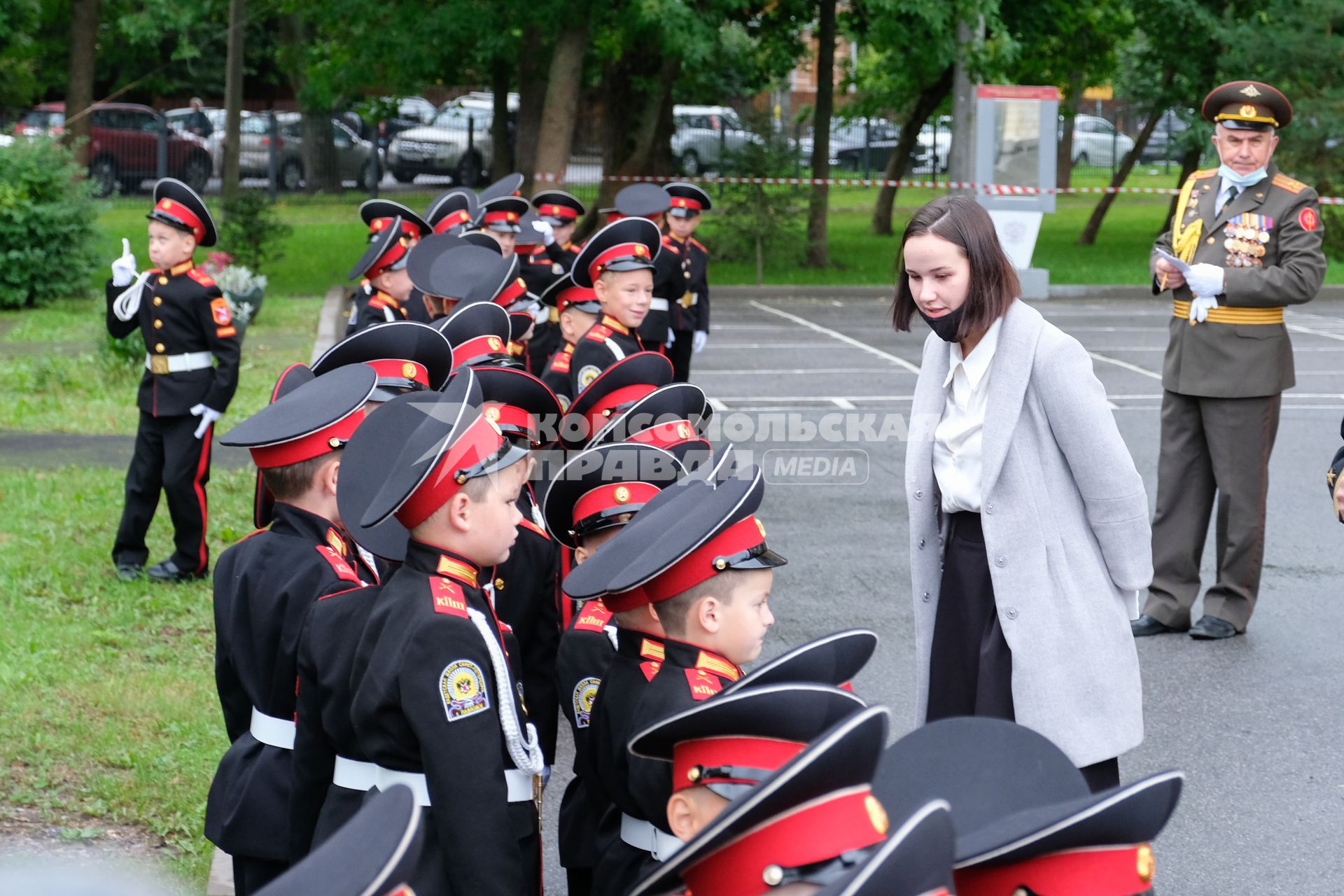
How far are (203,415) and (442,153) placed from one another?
1100 inches

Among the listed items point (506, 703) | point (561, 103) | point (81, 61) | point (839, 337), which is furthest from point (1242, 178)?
point (81, 61)

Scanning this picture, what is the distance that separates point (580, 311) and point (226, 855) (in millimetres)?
3566

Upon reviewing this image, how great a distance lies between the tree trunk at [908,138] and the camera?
2556cm

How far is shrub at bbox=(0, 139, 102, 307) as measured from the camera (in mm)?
17203

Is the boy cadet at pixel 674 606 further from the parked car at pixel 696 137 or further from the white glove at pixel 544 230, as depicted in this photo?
the parked car at pixel 696 137

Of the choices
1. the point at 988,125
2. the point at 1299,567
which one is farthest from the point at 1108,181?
the point at 1299,567

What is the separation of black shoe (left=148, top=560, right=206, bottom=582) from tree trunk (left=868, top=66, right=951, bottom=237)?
1845 cm

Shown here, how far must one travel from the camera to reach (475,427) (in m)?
2.89

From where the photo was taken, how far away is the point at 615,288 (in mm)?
6551

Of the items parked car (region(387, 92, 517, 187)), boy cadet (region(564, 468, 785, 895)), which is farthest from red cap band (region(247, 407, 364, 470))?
parked car (region(387, 92, 517, 187))

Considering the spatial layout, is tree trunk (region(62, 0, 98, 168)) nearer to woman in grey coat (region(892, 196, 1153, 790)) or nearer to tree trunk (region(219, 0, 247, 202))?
tree trunk (region(219, 0, 247, 202))

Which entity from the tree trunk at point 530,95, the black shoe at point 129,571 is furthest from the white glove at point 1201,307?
the tree trunk at point 530,95

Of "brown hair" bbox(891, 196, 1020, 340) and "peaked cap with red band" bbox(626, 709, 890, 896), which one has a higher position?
"brown hair" bbox(891, 196, 1020, 340)

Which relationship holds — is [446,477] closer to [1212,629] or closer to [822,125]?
[1212,629]
